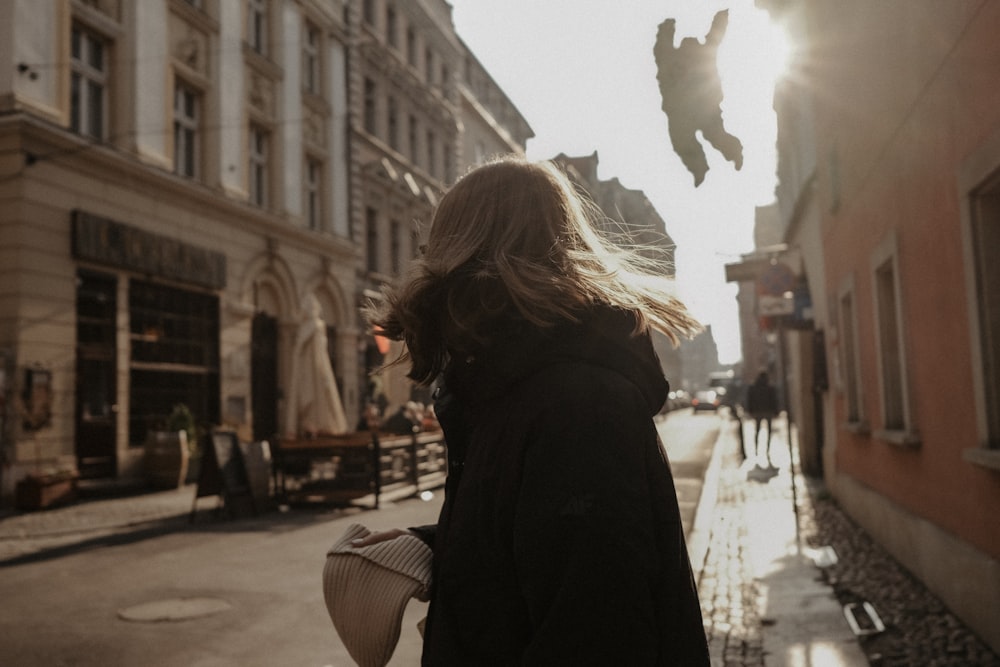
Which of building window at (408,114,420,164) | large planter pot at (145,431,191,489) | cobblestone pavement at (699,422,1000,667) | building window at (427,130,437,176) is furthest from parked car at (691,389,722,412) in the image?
cobblestone pavement at (699,422,1000,667)

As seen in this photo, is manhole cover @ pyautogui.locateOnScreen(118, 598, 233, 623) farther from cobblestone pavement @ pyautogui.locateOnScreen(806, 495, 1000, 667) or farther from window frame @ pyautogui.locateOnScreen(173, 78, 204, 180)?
window frame @ pyautogui.locateOnScreen(173, 78, 204, 180)

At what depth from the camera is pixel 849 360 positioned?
10875 mm

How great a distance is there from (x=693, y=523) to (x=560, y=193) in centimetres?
895

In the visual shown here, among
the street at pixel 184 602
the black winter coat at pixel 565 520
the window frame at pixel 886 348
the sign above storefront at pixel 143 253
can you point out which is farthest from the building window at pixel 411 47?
the black winter coat at pixel 565 520

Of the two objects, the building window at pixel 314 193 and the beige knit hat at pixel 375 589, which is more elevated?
the building window at pixel 314 193

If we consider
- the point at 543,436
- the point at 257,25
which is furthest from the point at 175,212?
the point at 543,436

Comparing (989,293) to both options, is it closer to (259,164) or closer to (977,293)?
(977,293)

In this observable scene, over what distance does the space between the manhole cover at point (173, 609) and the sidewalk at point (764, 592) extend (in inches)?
122

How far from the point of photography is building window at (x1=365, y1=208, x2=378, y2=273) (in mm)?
28328

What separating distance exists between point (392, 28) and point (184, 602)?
26.7 metres

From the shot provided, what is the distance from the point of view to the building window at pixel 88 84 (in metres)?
15.6

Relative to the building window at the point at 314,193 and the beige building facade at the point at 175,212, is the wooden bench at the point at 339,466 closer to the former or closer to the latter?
the beige building facade at the point at 175,212

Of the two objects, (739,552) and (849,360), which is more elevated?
(849,360)

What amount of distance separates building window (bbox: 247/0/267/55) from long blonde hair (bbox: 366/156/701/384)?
21.0m
